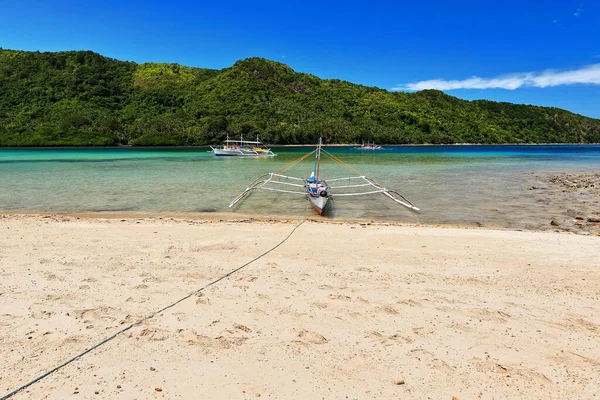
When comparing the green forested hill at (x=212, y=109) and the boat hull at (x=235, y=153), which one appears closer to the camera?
the boat hull at (x=235, y=153)

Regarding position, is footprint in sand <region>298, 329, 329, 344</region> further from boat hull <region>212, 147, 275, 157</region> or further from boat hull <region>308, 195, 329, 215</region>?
boat hull <region>212, 147, 275, 157</region>

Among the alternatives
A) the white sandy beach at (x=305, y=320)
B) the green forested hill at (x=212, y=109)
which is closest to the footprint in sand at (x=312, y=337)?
the white sandy beach at (x=305, y=320)

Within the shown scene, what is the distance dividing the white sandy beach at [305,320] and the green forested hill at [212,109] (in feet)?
282

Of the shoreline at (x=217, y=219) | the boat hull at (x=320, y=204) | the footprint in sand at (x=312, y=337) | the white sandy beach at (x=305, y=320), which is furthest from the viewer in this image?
the boat hull at (x=320, y=204)

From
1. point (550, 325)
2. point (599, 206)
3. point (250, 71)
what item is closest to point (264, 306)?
point (550, 325)

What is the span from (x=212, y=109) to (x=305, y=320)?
10376 centimetres

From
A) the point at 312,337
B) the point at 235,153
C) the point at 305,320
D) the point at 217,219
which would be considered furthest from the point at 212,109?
the point at 312,337

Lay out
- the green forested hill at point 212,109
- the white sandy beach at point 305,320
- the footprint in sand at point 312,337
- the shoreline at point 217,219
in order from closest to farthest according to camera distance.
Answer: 1. the white sandy beach at point 305,320
2. the footprint in sand at point 312,337
3. the shoreline at point 217,219
4. the green forested hill at point 212,109

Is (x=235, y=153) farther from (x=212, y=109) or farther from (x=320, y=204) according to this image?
(x=212, y=109)

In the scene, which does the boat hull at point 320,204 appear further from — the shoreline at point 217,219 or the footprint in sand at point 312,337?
the footprint in sand at point 312,337

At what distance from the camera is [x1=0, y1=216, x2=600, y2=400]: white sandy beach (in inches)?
109

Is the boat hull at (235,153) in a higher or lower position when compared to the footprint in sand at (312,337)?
higher

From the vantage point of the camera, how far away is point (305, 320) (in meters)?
3.81

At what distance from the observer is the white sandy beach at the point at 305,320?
9.12 ft
